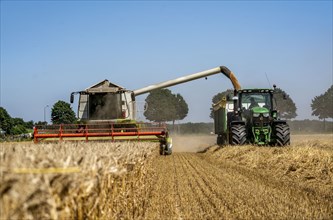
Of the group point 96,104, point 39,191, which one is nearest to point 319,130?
point 96,104

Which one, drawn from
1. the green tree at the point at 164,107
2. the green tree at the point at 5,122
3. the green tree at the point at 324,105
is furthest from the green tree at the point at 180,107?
the green tree at the point at 5,122

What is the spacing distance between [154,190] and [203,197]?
172cm

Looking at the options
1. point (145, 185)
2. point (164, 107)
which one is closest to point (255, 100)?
point (145, 185)

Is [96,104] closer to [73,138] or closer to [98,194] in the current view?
[73,138]

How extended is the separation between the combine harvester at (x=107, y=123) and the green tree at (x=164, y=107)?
73.4 m

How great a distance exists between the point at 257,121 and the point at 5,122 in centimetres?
5888

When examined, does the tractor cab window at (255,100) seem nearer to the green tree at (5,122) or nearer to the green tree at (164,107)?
the green tree at (5,122)

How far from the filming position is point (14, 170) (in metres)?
3.91

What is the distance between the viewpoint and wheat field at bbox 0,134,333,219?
4027 mm

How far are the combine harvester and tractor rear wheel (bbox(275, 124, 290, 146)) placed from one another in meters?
5.42

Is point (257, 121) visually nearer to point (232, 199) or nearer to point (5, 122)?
point (232, 199)

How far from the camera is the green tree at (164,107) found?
4045 inches

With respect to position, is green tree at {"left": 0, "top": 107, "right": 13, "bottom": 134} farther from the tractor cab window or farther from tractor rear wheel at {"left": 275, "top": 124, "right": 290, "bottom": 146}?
tractor rear wheel at {"left": 275, "top": 124, "right": 290, "bottom": 146}

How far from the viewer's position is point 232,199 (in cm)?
1005
